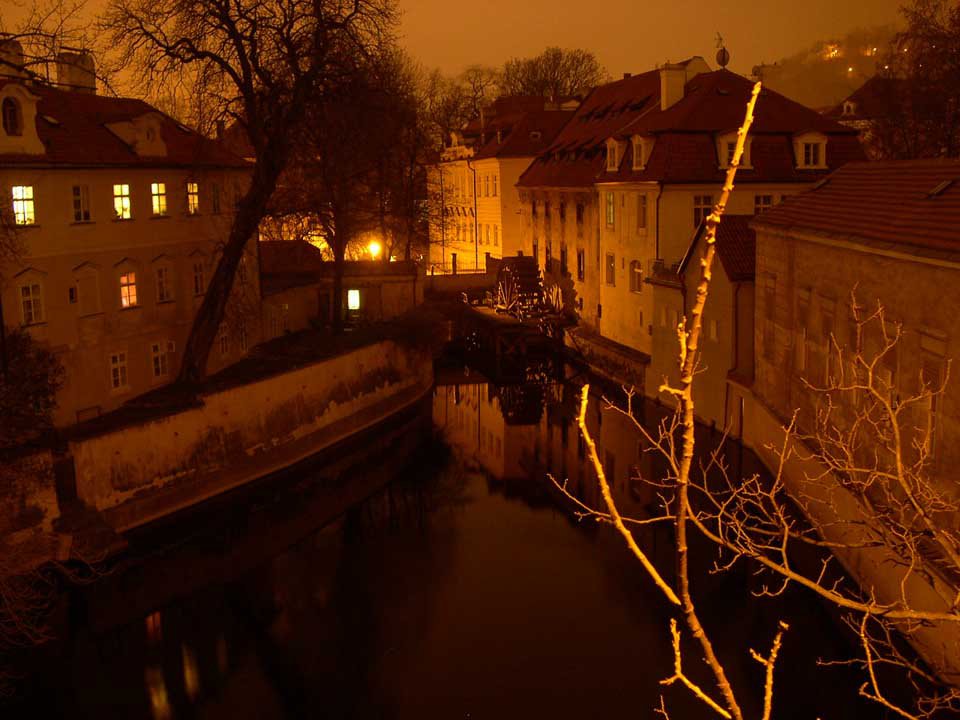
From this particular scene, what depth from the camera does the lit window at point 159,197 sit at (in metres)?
20.4

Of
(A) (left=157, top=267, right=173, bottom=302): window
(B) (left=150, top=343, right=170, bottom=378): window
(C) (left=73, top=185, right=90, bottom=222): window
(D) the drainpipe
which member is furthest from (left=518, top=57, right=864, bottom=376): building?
(D) the drainpipe

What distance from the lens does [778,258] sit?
1664 cm

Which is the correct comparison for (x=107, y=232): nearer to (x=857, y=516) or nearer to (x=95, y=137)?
(x=95, y=137)

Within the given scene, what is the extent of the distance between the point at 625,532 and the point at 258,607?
37.7 feet

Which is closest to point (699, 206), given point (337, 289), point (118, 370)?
point (337, 289)

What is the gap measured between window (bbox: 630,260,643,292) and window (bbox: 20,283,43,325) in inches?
556

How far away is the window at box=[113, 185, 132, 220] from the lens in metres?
19.2

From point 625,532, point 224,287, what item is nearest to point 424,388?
point 224,287

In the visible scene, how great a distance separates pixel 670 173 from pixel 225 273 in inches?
422

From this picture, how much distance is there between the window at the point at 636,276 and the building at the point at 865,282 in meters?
8.17

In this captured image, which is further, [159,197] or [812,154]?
[812,154]

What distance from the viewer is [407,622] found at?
1294 cm

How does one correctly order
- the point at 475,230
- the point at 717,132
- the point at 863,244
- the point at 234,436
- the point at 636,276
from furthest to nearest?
1. the point at 475,230
2. the point at 636,276
3. the point at 717,132
4. the point at 234,436
5. the point at 863,244

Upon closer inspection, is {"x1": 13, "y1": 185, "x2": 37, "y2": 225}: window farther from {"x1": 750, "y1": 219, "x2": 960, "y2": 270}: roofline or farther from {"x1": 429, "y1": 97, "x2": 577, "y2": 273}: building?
{"x1": 429, "y1": 97, "x2": 577, "y2": 273}: building
